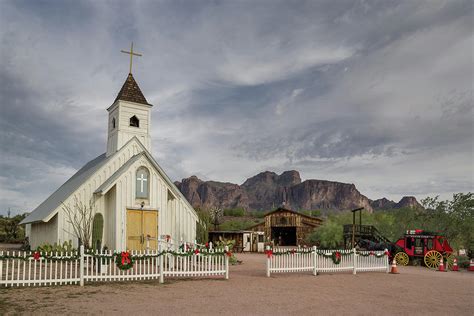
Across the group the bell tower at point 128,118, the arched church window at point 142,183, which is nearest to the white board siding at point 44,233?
the arched church window at point 142,183

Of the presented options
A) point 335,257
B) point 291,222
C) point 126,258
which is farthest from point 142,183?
point 291,222

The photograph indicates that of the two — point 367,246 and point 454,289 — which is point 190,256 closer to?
point 454,289

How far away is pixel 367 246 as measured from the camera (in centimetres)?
3231

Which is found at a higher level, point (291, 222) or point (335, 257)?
point (291, 222)

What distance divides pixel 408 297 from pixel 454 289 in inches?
129

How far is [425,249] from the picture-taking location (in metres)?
25.2

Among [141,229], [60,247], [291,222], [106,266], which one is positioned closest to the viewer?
[106,266]

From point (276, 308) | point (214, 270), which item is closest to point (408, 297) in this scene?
point (276, 308)

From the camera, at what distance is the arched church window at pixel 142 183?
71.8 ft

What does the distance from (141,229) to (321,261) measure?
884 cm

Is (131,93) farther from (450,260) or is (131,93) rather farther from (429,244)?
(450,260)

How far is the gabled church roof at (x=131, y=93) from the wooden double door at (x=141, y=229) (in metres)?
6.83

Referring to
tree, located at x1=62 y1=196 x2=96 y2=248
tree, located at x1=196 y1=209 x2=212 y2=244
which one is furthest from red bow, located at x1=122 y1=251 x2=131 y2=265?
tree, located at x1=196 y1=209 x2=212 y2=244

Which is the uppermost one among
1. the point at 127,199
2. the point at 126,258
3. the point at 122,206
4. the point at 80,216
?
the point at 127,199
